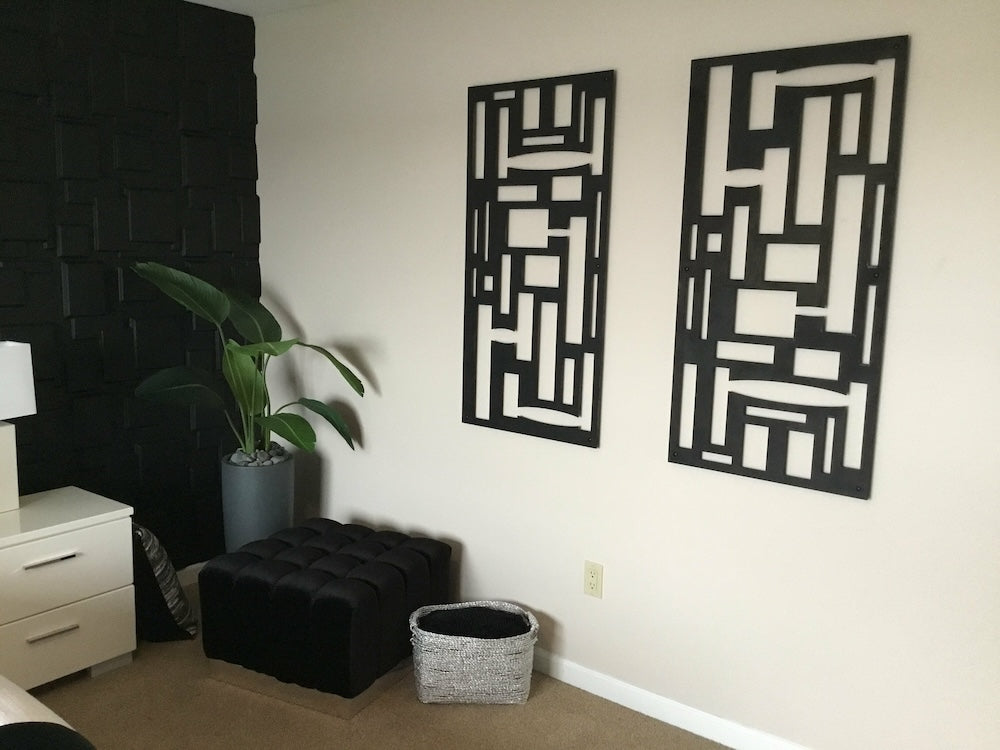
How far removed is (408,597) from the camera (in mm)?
2605

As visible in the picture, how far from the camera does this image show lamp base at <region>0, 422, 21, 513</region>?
250 centimetres

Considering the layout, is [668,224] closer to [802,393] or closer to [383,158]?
[802,393]

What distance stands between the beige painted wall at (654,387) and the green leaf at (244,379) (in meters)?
0.30

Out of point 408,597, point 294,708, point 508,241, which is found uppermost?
point 508,241

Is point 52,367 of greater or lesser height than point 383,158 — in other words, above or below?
below

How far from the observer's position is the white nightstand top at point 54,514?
2.41m

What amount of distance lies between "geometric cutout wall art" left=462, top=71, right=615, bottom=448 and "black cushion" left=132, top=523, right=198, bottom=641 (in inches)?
44.4

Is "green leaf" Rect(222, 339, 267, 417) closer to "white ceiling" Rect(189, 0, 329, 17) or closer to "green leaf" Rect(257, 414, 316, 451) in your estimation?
"green leaf" Rect(257, 414, 316, 451)

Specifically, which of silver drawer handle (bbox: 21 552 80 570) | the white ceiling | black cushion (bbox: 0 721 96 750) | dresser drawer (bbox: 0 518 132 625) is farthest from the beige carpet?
the white ceiling

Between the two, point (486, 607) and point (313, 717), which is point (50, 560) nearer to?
point (313, 717)

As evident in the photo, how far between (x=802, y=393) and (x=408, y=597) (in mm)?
1302

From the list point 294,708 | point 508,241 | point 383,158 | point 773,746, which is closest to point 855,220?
point 508,241

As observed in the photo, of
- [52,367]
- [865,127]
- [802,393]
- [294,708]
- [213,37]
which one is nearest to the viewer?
[865,127]

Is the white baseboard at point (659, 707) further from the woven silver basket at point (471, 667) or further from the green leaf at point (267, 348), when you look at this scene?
the green leaf at point (267, 348)
